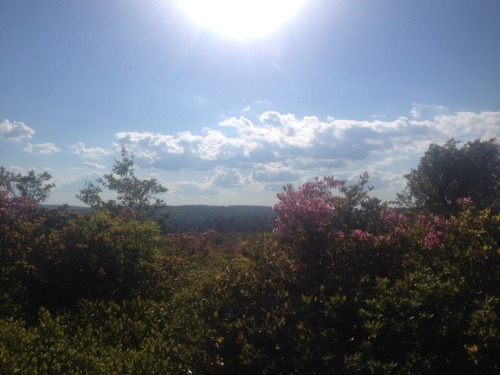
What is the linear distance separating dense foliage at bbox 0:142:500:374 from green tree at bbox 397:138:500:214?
1905 cm

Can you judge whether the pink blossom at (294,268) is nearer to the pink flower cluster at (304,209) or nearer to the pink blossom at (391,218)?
the pink flower cluster at (304,209)

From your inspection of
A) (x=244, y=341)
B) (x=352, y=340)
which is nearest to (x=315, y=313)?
(x=352, y=340)

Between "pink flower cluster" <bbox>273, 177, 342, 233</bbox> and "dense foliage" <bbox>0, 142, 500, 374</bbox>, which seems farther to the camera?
"pink flower cluster" <bbox>273, 177, 342, 233</bbox>

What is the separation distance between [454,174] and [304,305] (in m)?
24.0

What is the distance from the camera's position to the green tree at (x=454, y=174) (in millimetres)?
24938

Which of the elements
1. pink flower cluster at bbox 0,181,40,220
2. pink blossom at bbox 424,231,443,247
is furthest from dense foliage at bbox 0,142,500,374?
pink flower cluster at bbox 0,181,40,220

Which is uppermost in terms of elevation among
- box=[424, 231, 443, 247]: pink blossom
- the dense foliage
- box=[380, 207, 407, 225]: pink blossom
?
box=[380, 207, 407, 225]: pink blossom

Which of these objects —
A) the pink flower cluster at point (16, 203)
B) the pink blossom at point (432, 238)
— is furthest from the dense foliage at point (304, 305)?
the pink flower cluster at point (16, 203)

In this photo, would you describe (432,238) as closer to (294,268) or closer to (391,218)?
(391,218)

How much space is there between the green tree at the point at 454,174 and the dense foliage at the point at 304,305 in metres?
19.1

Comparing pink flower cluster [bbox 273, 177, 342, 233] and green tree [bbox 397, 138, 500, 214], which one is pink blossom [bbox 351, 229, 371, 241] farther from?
green tree [bbox 397, 138, 500, 214]

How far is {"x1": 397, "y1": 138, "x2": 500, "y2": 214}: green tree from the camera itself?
24938 millimetres

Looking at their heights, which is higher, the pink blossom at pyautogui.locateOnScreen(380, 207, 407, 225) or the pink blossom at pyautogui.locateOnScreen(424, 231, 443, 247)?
the pink blossom at pyautogui.locateOnScreen(380, 207, 407, 225)

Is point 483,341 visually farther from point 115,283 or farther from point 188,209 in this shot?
point 188,209
